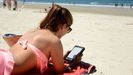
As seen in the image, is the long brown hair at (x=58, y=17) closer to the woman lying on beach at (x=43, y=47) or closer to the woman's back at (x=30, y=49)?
the woman lying on beach at (x=43, y=47)

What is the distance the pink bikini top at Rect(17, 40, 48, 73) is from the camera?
386cm

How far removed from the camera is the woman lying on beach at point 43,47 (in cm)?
377

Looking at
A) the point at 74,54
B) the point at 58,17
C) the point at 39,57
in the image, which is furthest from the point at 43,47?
the point at 74,54

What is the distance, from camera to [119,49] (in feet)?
22.6

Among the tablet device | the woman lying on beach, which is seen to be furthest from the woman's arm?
the tablet device

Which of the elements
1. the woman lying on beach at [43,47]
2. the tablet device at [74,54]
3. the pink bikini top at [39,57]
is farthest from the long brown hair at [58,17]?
the tablet device at [74,54]

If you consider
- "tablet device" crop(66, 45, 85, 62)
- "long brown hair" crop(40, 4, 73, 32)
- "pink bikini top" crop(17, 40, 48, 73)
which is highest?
"long brown hair" crop(40, 4, 73, 32)

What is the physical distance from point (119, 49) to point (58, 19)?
319cm

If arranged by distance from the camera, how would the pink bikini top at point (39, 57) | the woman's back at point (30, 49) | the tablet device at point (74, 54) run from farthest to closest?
the tablet device at point (74, 54)
the pink bikini top at point (39, 57)
the woman's back at point (30, 49)

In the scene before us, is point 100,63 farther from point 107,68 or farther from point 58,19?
point 58,19

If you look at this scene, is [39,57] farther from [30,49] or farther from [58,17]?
[58,17]

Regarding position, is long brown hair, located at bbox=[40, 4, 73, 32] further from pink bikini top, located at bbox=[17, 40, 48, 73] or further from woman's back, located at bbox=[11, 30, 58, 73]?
pink bikini top, located at bbox=[17, 40, 48, 73]

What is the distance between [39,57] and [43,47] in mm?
125

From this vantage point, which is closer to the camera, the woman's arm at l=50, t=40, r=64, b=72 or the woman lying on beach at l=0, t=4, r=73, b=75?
the woman lying on beach at l=0, t=4, r=73, b=75
